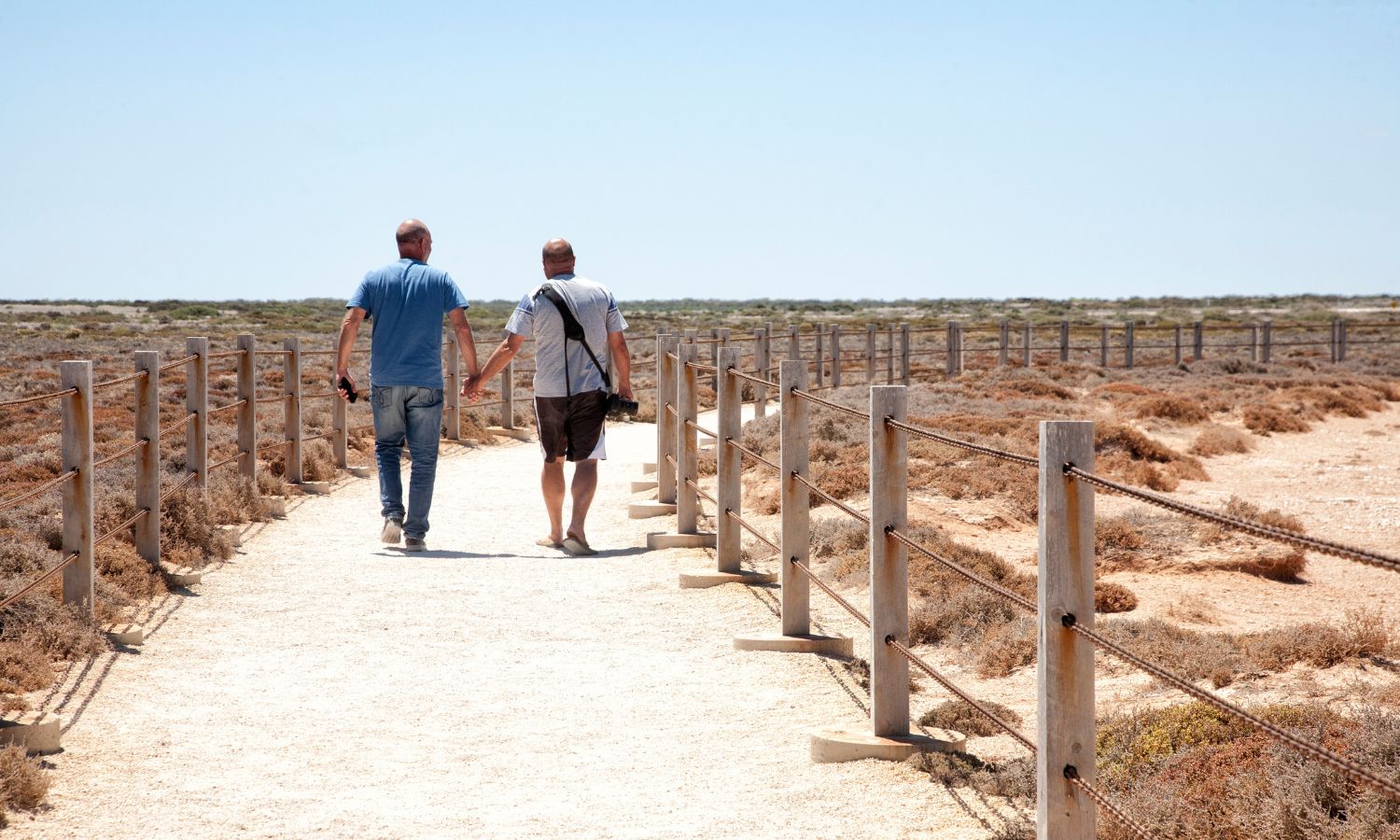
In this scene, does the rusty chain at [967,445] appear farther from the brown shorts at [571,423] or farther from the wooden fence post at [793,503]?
the brown shorts at [571,423]

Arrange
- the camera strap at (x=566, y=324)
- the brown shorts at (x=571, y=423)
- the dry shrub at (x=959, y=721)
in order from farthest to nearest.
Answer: the brown shorts at (x=571, y=423), the camera strap at (x=566, y=324), the dry shrub at (x=959, y=721)

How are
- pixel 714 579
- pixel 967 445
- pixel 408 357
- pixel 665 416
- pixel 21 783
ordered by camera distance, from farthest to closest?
pixel 665 416, pixel 408 357, pixel 714 579, pixel 21 783, pixel 967 445

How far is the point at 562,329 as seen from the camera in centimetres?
966

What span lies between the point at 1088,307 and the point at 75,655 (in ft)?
401

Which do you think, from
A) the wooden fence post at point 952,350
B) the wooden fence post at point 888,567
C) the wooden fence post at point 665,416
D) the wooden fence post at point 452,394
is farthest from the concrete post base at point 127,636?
the wooden fence post at point 952,350

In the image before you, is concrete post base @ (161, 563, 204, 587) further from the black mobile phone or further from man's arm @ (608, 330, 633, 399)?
man's arm @ (608, 330, 633, 399)

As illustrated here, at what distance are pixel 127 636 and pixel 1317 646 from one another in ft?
19.6

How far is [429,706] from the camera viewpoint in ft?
20.7

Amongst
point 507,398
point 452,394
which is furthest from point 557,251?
point 507,398

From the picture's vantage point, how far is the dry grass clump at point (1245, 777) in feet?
14.0

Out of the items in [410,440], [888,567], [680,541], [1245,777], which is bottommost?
[680,541]

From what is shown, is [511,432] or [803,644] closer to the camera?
[803,644]

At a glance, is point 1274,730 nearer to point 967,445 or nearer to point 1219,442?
point 967,445

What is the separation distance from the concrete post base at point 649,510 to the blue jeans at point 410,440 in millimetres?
2087
